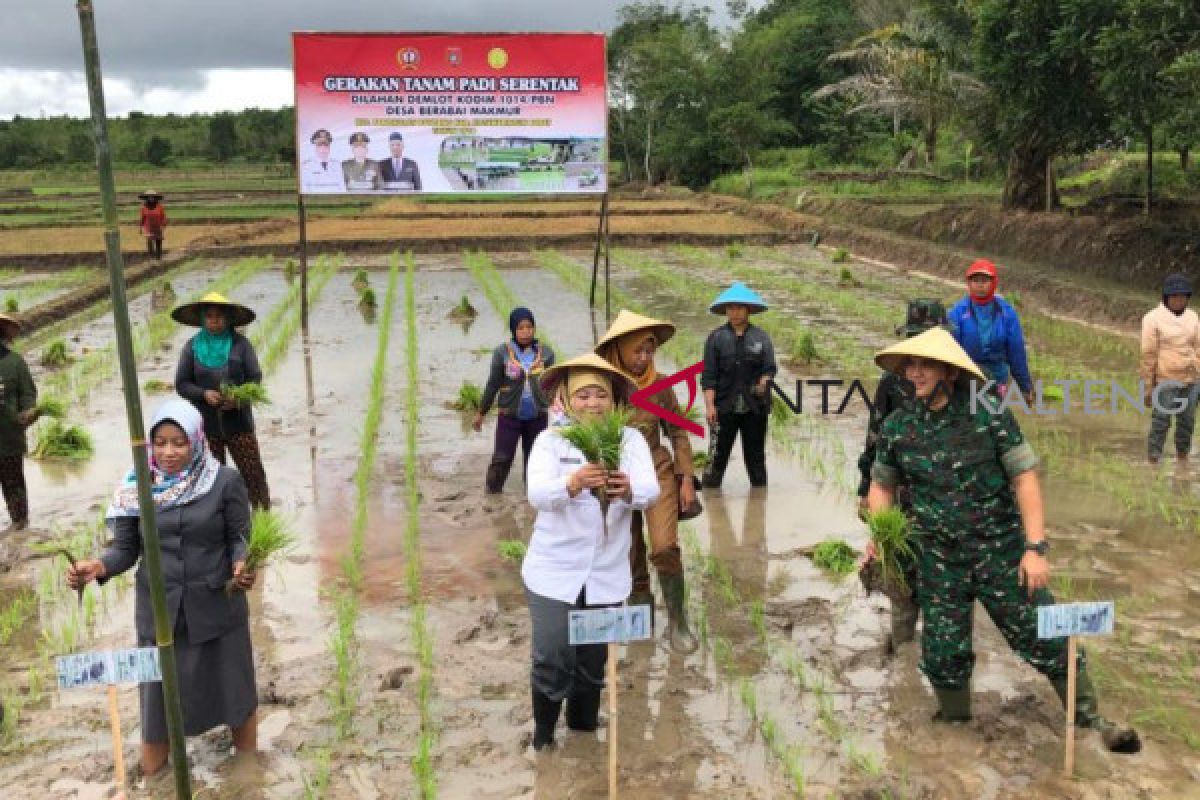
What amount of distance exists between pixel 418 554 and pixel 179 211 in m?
28.7

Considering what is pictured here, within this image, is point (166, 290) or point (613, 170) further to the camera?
point (613, 170)

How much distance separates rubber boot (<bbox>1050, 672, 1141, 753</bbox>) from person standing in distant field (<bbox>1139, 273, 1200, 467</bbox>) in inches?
151

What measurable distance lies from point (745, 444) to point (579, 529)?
3.60 metres

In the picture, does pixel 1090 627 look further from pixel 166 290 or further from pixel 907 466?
pixel 166 290

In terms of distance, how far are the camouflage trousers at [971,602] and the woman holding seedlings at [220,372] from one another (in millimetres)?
3971

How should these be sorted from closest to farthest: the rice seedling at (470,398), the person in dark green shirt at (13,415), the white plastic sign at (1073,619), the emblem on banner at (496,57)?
the white plastic sign at (1073,619), the person in dark green shirt at (13,415), the rice seedling at (470,398), the emblem on banner at (496,57)

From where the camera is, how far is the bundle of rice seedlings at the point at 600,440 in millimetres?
3627

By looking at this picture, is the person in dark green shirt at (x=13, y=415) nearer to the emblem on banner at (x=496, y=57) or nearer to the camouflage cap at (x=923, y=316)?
the camouflage cap at (x=923, y=316)

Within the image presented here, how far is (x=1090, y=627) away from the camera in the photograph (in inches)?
141

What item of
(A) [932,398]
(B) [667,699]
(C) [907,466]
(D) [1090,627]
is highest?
(A) [932,398]

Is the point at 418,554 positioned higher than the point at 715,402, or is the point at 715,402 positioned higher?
the point at 715,402

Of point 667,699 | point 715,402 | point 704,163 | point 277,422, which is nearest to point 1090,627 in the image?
point 667,699

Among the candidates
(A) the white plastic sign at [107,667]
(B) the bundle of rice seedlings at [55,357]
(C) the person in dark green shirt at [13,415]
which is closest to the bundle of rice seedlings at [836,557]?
(A) the white plastic sign at [107,667]

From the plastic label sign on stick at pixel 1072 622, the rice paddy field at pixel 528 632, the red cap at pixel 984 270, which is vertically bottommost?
the rice paddy field at pixel 528 632
